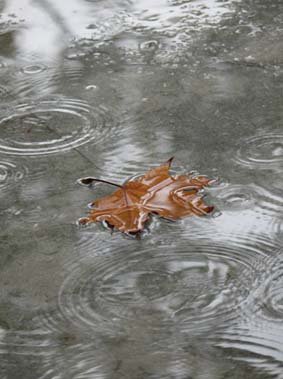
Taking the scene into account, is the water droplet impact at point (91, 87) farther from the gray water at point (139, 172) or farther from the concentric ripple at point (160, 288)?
the concentric ripple at point (160, 288)

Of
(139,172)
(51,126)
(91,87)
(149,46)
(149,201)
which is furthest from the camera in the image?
(149,46)

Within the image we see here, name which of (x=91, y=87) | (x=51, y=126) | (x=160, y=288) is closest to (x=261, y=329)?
(x=160, y=288)

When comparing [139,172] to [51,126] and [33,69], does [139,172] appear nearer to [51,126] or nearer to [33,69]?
A: [51,126]

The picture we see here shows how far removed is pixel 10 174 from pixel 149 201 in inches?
20.0

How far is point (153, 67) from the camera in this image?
343 centimetres

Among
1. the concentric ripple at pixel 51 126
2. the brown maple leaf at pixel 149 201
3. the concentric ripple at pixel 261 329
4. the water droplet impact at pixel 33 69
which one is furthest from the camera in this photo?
the water droplet impact at pixel 33 69

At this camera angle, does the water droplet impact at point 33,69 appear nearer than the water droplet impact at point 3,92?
No

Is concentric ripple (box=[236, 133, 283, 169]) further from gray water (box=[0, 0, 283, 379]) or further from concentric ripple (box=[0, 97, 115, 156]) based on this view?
concentric ripple (box=[0, 97, 115, 156])

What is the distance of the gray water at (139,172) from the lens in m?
1.99

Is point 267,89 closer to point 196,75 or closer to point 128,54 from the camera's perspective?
point 196,75

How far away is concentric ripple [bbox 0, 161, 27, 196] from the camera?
2688 mm

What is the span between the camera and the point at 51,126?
3.04 metres

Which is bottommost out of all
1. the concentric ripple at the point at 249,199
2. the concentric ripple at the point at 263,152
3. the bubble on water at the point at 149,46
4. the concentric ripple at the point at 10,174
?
the bubble on water at the point at 149,46


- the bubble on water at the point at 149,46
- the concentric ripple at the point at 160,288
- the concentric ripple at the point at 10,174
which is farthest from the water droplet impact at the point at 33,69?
the concentric ripple at the point at 160,288
